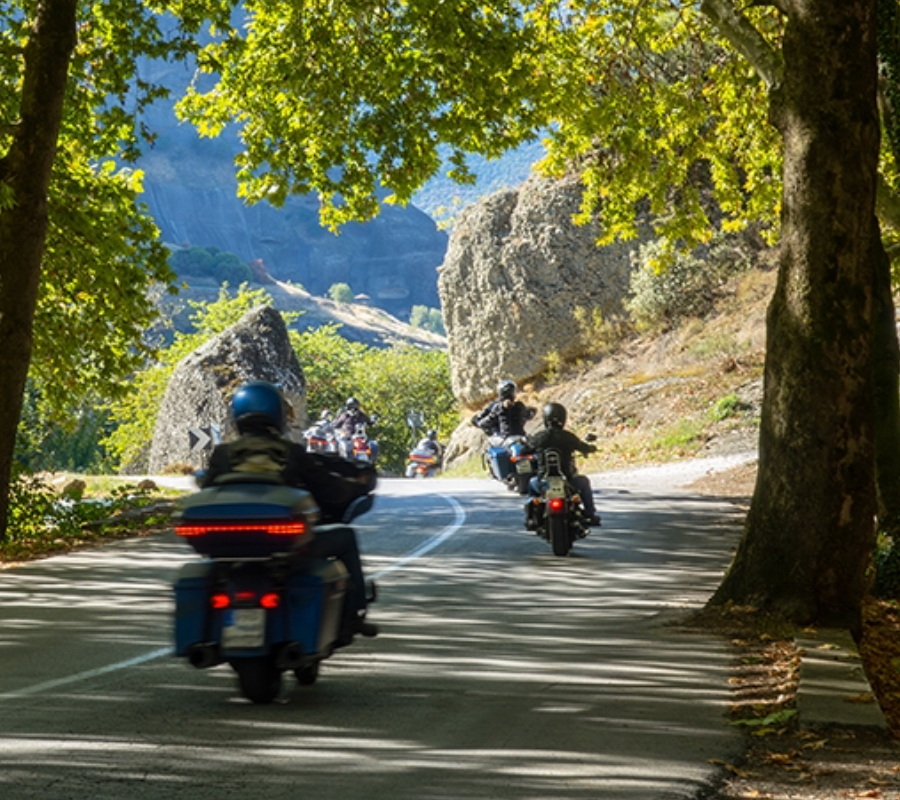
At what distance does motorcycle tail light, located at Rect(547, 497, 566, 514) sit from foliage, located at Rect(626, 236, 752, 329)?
93.8ft

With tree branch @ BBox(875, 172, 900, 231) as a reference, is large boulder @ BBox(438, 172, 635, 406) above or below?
above

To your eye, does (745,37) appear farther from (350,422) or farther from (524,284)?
(524,284)

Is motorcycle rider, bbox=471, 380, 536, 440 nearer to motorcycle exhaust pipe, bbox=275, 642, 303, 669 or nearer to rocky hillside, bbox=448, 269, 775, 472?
rocky hillside, bbox=448, 269, 775, 472

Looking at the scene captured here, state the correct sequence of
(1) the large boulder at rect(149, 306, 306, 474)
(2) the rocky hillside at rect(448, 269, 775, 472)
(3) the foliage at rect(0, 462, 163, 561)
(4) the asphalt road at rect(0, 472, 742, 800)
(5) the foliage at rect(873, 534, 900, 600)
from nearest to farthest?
1. (4) the asphalt road at rect(0, 472, 742, 800)
2. (5) the foliage at rect(873, 534, 900, 600)
3. (3) the foliage at rect(0, 462, 163, 561)
4. (2) the rocky hillside at rect(448, 269, 775, 472)
5. (1) the large boulder at rect(149, 306, 306, 474)

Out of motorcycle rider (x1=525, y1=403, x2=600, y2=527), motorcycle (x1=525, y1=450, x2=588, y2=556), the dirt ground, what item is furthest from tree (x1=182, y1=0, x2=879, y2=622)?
motorcycle (x1=525, y1=450, x2=588, y2=556)

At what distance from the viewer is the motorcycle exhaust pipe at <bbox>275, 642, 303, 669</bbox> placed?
7.24 meters

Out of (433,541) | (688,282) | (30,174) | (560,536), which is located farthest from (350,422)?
(560,536)

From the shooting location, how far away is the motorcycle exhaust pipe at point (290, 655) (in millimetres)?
7238

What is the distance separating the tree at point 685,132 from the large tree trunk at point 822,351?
15mm

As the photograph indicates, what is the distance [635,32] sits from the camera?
22922mm

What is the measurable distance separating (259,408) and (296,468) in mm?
392

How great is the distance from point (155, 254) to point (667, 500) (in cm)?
865

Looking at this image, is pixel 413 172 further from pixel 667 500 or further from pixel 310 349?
pixel 310 349

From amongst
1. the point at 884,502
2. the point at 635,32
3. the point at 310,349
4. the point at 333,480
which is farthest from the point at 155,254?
the point at 310,349
